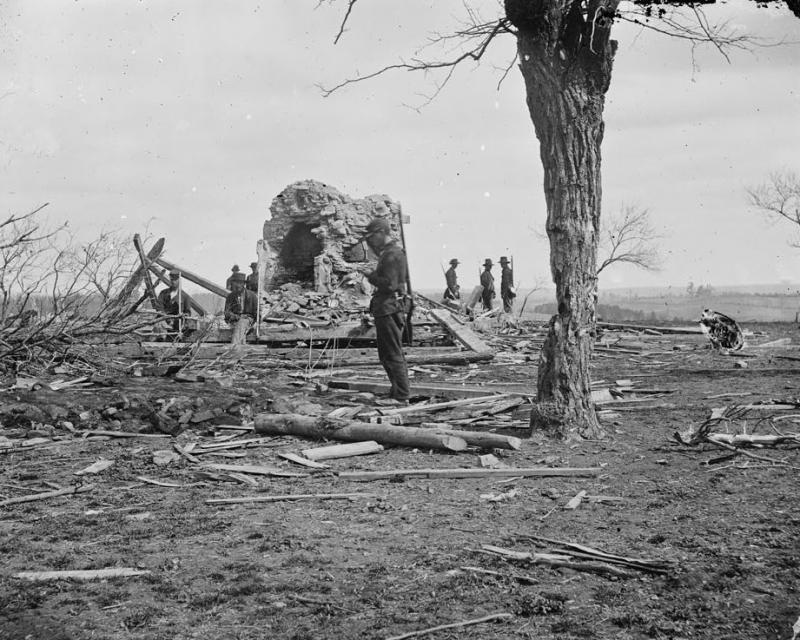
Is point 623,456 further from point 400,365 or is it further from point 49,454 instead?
point 49,454

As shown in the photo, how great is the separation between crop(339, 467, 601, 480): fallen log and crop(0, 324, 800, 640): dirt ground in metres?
0.08

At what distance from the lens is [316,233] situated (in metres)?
24.4

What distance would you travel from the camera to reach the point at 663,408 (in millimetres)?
9656

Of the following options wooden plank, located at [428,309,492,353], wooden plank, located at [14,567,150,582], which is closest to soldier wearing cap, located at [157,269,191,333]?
wooden plank, located at [428,309,492,353]

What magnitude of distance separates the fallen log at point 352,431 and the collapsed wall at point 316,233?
15557 millimetres

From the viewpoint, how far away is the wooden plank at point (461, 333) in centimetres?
1627

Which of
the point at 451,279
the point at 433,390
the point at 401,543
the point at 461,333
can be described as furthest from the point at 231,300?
the point at 401,543

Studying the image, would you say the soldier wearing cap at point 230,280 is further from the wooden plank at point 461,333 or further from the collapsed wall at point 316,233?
the wooden plank at point 461,333

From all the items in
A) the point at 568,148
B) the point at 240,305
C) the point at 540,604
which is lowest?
the point at 540,604

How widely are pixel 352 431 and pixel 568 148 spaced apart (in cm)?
353

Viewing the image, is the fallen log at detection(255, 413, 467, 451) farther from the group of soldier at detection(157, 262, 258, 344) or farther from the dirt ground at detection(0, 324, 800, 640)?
the group of soldier at detection(157, 262, 258, 344)

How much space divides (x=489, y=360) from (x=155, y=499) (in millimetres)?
10661

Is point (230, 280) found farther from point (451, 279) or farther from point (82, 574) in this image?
A: point (82, 574)

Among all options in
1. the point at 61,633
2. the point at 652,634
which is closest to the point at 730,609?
the point at 652,634
